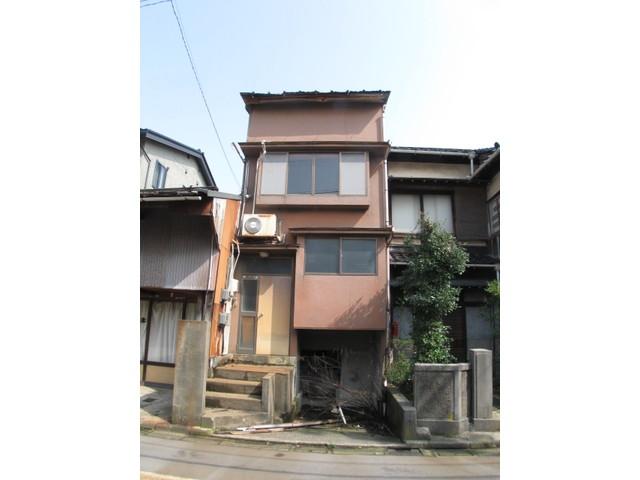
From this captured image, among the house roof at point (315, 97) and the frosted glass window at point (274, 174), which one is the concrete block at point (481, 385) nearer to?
the frosted glass window at point (274, 174)

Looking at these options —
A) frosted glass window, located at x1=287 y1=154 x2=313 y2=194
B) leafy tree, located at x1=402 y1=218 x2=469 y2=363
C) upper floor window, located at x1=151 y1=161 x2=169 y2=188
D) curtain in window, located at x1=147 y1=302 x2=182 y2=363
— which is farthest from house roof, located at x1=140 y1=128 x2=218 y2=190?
leafy tree, located at x1=402 y1=218 x2=469 y2=363

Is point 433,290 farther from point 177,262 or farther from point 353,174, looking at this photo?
point 177,262

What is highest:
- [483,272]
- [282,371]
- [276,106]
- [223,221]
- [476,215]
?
[276,106]

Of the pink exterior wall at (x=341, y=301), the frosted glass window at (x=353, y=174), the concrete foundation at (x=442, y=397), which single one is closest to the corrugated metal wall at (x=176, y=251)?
the pink exterior wall at (x=341, y=301)

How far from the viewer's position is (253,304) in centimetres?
800

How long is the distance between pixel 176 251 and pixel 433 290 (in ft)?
17.5

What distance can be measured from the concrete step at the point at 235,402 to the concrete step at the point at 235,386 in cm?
22

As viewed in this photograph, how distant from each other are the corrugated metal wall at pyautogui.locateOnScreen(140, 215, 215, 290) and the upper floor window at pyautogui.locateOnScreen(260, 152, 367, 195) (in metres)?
2.30

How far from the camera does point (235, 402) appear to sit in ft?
18.8

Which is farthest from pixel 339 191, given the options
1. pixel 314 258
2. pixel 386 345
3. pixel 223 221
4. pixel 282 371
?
pixel 282 371

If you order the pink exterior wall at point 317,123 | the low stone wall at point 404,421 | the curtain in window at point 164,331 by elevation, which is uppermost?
the pink exterior wall at point 317,123

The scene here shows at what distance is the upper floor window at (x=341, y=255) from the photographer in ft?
25.4
